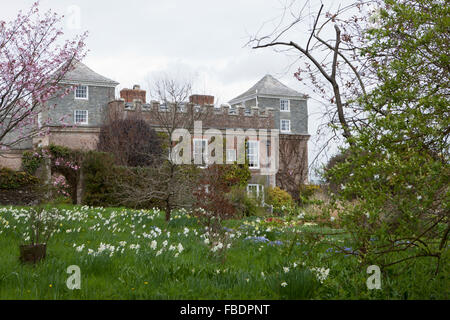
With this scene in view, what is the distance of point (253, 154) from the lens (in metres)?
32.2

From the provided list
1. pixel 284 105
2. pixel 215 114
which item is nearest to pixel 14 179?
pixel 215 114

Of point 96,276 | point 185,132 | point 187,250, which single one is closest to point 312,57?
point 187,250

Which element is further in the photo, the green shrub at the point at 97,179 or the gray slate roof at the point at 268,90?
the gray slate roof at the point at 268,90

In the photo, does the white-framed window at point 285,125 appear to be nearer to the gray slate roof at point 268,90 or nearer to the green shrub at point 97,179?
the gray slate roof at point 268,90

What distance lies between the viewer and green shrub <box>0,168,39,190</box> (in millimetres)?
21250

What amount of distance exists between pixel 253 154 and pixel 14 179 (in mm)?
16440

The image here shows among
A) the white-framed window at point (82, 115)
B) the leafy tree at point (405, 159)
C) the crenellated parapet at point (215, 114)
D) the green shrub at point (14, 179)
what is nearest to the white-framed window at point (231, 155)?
the crenellated parapet at point (215, 114)

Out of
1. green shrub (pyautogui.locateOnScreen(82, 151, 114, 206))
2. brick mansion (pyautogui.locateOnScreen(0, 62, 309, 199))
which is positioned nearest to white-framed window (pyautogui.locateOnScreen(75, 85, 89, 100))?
brick mansion (pyautogui.locateOnScreen(0, 62, 309, 199))

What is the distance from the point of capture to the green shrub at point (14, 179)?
69.7 feet

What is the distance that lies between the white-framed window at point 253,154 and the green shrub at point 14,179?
49.7 feet

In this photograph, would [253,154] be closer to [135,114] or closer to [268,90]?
[268,90]
